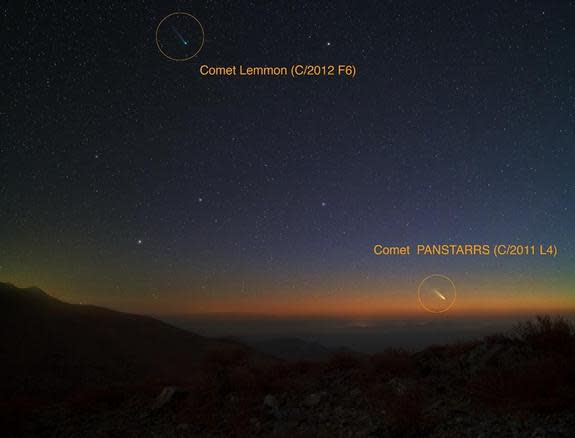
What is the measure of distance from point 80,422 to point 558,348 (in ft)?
42.8

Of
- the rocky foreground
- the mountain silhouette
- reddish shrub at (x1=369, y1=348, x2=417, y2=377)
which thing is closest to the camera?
the rocky foreground

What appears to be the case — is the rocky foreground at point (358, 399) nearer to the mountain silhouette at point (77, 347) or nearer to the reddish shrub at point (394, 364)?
the reddish shrub at point (394, 364)

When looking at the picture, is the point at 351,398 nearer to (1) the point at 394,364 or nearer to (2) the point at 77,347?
(1) the point at 394,364

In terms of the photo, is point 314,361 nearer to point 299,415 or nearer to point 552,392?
point 299,415

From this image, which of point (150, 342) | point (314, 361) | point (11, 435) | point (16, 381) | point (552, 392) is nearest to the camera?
point (552, 392)

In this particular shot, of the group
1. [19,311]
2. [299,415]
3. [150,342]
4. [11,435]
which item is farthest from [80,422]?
[19,311]

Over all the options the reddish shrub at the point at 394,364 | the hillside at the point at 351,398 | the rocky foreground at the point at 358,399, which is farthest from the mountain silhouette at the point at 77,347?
the reddish shrub at the point at 394,364

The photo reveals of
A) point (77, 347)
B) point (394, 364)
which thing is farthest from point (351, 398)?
point (77, 347)

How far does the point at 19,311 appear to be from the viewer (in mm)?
54625

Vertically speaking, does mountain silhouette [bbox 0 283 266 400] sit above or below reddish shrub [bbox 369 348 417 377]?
below

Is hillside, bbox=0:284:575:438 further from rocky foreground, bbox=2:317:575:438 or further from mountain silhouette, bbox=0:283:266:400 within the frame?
mountain silhouette, bbox=0:283:266:400

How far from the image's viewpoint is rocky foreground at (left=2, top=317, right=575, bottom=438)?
28.5ft

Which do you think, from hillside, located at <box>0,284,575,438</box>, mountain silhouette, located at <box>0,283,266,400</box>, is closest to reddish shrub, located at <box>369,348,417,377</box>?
hillside, located at <box>0,284,575,438</box>

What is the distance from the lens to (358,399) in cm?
1128
